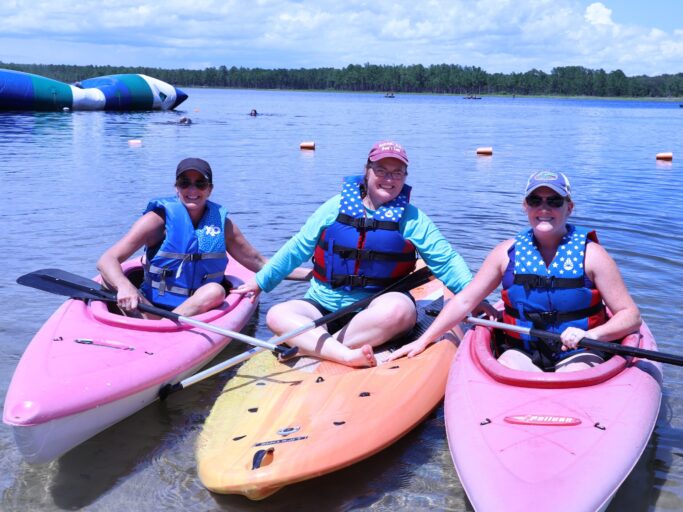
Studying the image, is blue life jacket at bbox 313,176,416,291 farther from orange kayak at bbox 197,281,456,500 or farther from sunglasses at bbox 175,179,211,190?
sunglasses at bbox 175,179,211,190

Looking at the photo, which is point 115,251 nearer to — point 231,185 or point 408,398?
point 408,398

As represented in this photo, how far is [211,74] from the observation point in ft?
443

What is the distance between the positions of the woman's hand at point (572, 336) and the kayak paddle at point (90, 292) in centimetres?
143

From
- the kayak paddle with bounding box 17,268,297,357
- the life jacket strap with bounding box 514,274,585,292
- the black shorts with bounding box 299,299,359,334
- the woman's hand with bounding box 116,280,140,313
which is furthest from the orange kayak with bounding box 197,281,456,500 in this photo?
the woman's hand with bounding box 116,280,140,313

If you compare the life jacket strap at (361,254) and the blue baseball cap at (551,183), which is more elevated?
the blue baseball cap at (551,183)

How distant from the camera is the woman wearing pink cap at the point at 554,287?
3502 millimetres

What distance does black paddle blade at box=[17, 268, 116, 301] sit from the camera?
4426 mm

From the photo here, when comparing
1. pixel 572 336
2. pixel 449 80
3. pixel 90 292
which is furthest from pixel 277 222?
pixel 449 80

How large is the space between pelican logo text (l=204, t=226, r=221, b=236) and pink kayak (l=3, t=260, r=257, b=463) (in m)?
0.42

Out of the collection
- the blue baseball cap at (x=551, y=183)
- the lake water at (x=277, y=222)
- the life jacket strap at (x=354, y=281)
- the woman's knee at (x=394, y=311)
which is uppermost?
the blue baseball cap at (x=551, y=183)

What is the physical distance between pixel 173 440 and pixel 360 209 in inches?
63.0

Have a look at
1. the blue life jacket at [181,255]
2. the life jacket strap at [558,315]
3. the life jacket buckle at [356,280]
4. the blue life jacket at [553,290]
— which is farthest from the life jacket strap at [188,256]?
the life jacket strap at [558,315]

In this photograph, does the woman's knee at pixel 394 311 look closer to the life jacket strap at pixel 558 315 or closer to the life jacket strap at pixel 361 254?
the life jacket strap at pixel 361 254

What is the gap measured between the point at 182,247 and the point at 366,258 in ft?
3.74
